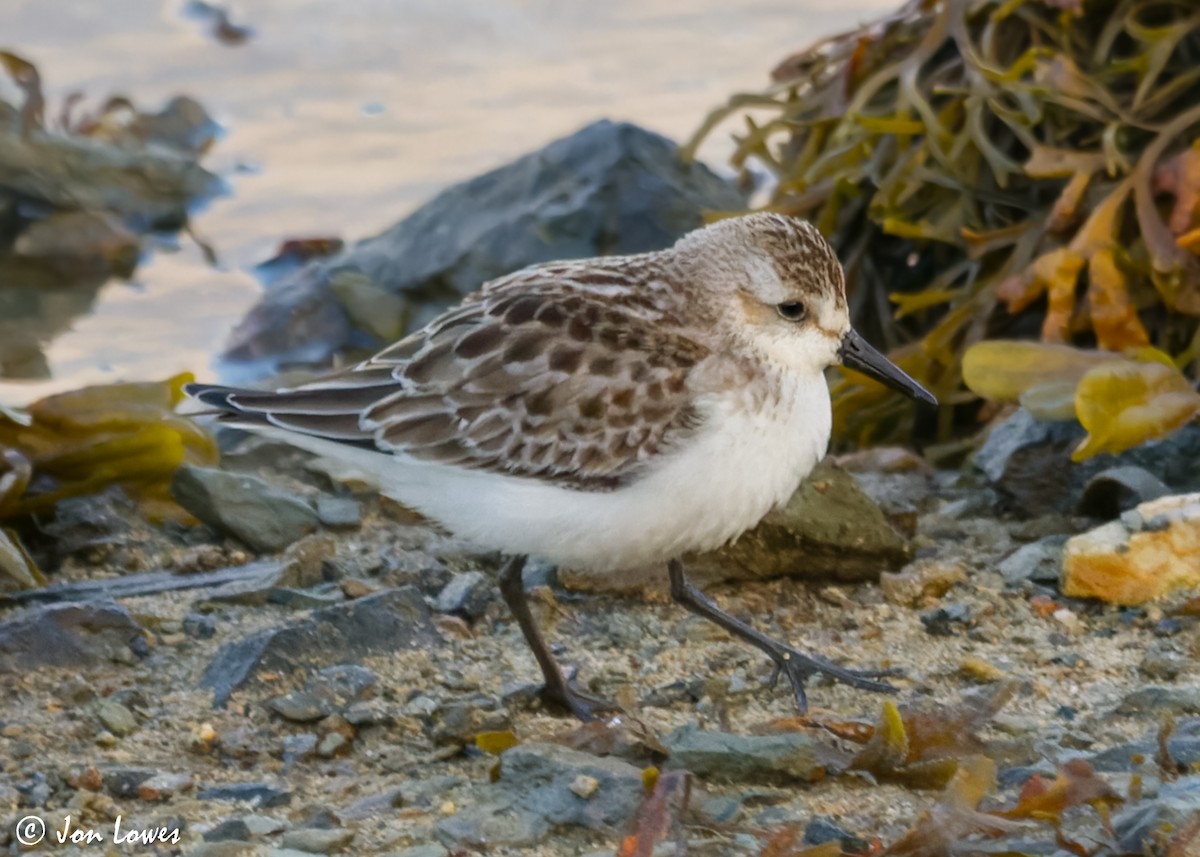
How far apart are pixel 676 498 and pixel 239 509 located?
169 centimetres

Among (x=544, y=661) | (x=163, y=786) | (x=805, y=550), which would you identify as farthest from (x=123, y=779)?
(x=805, y=550)

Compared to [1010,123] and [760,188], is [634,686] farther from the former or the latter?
[760,188]

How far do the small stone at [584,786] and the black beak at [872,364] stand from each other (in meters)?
1.50

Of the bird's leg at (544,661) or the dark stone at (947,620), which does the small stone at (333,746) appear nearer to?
the bird's leg at (544,661)

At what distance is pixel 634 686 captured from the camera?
4.07 meters

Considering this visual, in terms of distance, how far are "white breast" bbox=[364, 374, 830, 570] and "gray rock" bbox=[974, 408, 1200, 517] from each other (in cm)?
111

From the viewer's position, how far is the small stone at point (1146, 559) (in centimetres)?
427

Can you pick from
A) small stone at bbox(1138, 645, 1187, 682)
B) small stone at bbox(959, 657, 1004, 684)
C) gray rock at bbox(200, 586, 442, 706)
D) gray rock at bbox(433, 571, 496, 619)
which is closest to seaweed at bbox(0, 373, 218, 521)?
gray rock at bbox(433, 571, 496, 619)

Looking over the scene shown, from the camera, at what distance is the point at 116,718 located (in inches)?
148

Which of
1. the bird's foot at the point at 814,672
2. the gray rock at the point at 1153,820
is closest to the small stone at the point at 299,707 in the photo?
the bird's foot at the point at 814,672

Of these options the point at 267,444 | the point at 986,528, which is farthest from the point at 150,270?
the point at 986,528

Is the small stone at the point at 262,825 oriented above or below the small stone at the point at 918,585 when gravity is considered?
below

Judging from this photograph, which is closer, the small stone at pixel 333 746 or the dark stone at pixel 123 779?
the dark stone at pixel 123 779

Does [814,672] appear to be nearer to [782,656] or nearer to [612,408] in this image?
[782,656]
